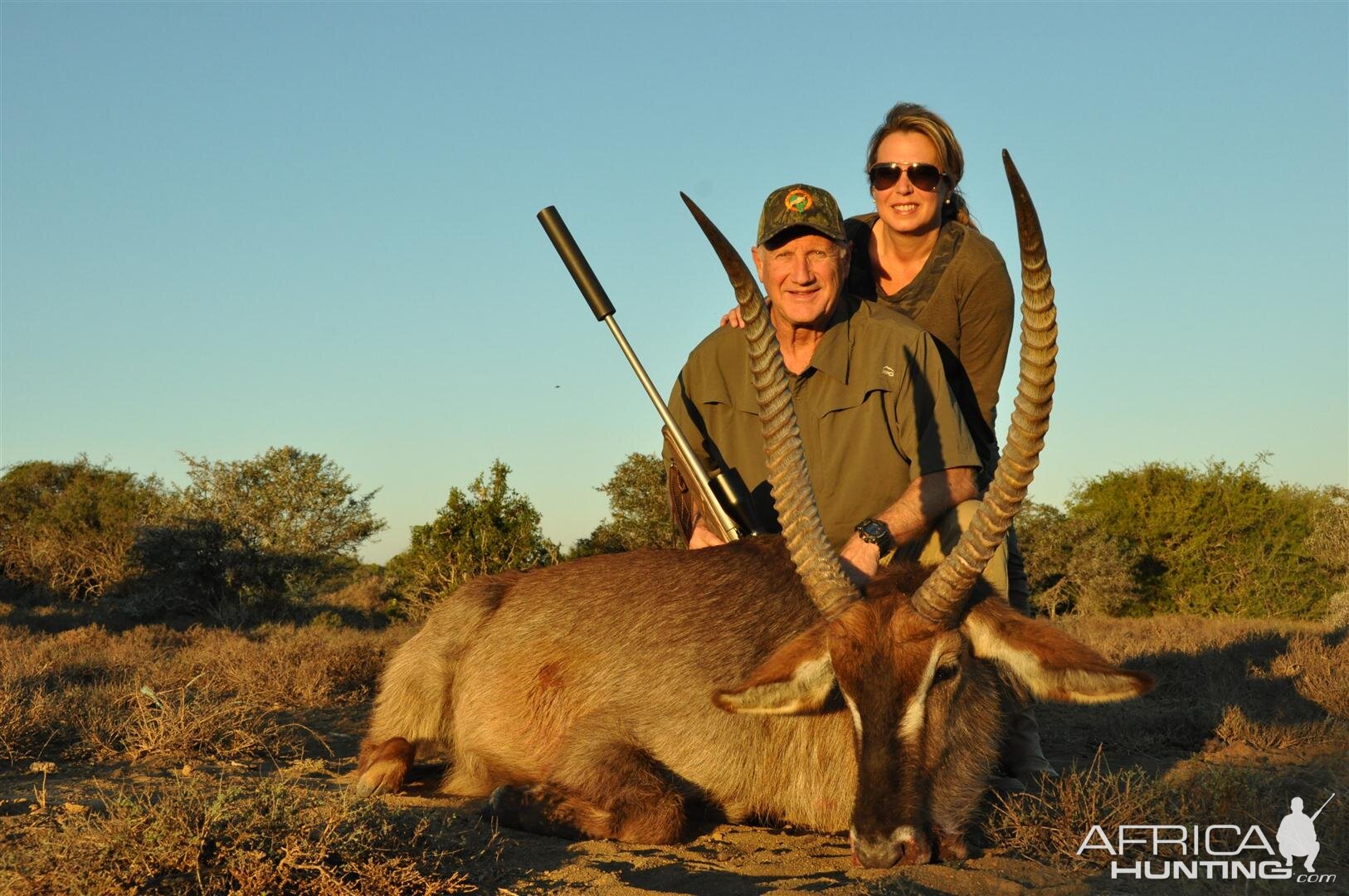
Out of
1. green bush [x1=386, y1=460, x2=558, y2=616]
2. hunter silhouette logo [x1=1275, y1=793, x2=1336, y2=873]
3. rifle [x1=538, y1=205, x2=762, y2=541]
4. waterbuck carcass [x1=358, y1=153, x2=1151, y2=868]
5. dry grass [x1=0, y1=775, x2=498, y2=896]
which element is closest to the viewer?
dry grass [x1=0, y1=775, x2=498, y2=896]

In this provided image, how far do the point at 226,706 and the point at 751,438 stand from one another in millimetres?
2963

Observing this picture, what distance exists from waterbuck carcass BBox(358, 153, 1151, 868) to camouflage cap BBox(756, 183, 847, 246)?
1.40 meters

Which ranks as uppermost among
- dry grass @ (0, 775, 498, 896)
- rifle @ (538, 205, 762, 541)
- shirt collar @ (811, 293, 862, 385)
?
shirt collar @ (811, 293, 862, 385)

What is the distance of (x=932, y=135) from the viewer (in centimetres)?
649

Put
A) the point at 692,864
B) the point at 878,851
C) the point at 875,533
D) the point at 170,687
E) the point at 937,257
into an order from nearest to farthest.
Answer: the point at 878,851
the point at 692,864
the point at 875,533
the point at 937,257
the point at 170,687

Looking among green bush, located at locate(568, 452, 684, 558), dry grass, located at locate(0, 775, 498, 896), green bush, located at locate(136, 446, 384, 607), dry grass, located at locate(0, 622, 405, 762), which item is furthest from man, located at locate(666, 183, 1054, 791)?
green bush, located at locate(136, 446, 384, 607)

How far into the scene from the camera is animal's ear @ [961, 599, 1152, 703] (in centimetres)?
411

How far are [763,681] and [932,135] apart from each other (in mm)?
3532

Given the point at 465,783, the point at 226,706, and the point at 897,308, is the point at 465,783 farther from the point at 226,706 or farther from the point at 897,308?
the point at 897,308

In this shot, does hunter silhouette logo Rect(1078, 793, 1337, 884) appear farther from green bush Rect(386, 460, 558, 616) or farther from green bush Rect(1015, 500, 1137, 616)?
green bush Rect(1015, 500, 1137, 616)

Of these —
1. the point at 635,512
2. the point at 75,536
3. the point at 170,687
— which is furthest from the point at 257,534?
the point at 170,687

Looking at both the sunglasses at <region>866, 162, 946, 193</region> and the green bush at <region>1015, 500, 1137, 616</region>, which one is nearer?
the sunglasses at <region>866, 162, 946, 193</region>

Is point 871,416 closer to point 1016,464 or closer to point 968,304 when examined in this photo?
point 968,304

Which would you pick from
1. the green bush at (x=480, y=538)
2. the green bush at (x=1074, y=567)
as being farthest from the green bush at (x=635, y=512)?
the green bush at (x=1074, y=567)
